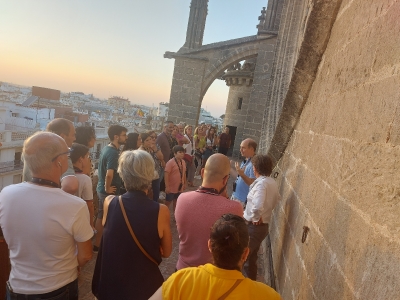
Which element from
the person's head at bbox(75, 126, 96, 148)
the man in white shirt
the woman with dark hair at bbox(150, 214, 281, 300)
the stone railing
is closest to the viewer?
the woman with dark hair at bbox(150, 214, 281, 300)

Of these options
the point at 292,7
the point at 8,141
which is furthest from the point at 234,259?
the point at 8,141

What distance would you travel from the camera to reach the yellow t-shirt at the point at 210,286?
131 centimetres

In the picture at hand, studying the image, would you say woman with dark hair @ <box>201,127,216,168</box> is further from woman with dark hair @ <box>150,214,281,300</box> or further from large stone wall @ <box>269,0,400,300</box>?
woman with dark hair @ <box>150,214,281,300</box>

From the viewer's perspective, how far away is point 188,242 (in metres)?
2.29

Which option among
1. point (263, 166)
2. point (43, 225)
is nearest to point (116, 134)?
point (263, 166)

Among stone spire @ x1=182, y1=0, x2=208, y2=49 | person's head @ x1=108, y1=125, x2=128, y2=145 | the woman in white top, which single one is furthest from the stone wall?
person's head @ x1=108, y1=125, x2=128, y2=145

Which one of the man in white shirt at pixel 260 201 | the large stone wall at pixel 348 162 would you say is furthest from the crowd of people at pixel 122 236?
the man in white shirt at pixel 260 201

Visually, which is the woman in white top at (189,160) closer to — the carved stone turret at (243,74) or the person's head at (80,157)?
the person's head at (80,157)

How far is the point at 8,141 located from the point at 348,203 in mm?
20224

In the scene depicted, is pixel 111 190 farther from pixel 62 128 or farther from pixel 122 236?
pixel 122 236

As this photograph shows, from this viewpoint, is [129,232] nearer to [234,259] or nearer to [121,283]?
[121,283]

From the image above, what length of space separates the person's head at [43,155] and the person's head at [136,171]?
463 millimetres

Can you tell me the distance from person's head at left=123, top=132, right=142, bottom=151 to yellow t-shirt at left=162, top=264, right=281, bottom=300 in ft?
10.7

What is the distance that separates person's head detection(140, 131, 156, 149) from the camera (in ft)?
15.4
